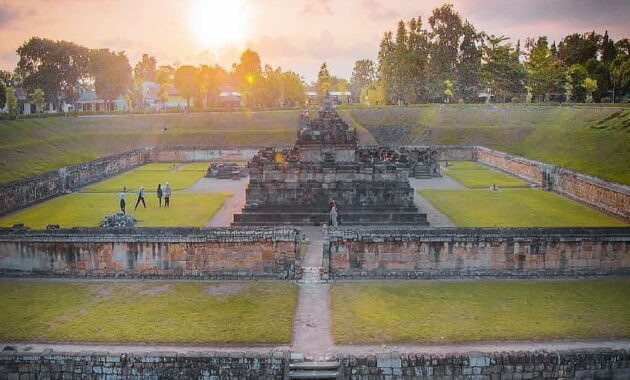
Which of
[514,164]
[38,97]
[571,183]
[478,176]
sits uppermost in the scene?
[38,97]

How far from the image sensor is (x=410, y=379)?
1210 centimetres

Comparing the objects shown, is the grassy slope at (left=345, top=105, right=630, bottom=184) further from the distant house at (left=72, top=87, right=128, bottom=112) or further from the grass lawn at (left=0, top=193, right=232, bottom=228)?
the distant house at (left=72, top=87, right=128, bottom=112)

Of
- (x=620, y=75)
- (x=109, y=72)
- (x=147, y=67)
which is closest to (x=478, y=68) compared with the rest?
(x=620, y=75)

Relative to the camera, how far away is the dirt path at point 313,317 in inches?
538

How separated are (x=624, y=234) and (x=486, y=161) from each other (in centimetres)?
3148

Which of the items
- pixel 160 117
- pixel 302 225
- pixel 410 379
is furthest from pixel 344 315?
pixel 160 117

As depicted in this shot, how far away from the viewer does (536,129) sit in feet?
182

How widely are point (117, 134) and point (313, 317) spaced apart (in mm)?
A: 50955

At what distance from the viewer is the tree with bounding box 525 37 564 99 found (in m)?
74.4

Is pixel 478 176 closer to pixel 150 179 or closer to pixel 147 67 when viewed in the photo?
pixel 150 179

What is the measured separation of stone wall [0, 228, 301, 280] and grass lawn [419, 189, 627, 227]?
10239 millimetres

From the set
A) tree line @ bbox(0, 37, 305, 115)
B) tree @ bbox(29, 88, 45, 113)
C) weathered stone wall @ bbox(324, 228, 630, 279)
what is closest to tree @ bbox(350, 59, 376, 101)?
tree line @ bbox(0, 37, 305, 115)

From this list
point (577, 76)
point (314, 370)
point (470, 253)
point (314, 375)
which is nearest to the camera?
point (314, 375)

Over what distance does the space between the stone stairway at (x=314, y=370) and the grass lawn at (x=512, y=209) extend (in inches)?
568
